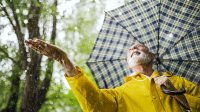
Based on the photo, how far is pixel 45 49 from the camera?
2.71m

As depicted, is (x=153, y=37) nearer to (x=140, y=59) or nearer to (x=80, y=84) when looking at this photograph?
(x=140, y=59)

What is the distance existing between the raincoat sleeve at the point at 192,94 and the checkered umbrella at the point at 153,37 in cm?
92

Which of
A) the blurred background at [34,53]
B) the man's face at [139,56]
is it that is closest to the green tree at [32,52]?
the blurred background at [34,53]

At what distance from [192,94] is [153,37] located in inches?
50.5

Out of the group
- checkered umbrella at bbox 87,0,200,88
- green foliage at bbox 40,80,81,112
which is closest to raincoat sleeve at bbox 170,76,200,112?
checkered umbrella at bbox 87,0,200,88

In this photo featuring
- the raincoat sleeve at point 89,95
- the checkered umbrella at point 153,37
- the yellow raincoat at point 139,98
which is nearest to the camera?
the raincoat sleeve at point 89,95

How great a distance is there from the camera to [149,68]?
4.38 metres

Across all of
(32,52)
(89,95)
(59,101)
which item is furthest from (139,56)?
(59,101)

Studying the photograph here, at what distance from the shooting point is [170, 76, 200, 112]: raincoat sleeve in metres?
3.76

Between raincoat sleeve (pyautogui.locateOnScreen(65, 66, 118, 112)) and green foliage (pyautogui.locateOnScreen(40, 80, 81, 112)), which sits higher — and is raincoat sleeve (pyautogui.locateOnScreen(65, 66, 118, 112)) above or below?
above

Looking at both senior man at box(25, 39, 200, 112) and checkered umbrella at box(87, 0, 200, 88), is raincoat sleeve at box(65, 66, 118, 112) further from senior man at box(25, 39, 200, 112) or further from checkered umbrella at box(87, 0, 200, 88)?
checkered umbrella at box(87, 0, 200, 88)

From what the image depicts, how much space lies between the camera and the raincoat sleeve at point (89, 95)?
310 centimetres

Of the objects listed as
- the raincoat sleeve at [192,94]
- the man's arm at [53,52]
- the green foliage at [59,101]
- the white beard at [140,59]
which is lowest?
the green foliage at [59,101]

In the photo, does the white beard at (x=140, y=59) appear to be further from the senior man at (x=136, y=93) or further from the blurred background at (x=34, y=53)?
the blurred background at (x=34, y=53)
